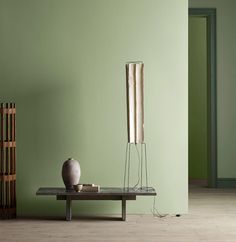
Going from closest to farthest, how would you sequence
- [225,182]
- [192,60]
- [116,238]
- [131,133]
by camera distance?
1. [116,238]
2. [131,133]
3. [225,182]
4. [192,60]

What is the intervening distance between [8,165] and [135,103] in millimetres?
1400

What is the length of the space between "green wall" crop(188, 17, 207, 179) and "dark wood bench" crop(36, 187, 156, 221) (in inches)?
154

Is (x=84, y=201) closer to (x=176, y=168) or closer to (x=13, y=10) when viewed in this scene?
(x=176, y=168)

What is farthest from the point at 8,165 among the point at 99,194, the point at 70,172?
the point at 99,194

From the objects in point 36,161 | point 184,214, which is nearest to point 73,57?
point 36,161

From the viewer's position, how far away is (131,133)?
614 centimetres

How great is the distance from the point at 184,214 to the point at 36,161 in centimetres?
162

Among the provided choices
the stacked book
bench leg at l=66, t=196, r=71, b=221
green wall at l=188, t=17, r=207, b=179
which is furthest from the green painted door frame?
bench leg at l=66, t=196, r=71, b=221

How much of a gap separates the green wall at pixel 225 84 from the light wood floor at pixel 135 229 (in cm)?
225

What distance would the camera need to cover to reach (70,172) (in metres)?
6.11

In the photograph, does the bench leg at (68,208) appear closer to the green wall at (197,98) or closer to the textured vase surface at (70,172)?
the textured vase surface at (70,172)

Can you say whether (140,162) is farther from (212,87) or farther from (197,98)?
(197,98)

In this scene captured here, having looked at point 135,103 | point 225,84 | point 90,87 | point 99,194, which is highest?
point 225,84

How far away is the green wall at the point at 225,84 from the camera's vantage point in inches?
354
